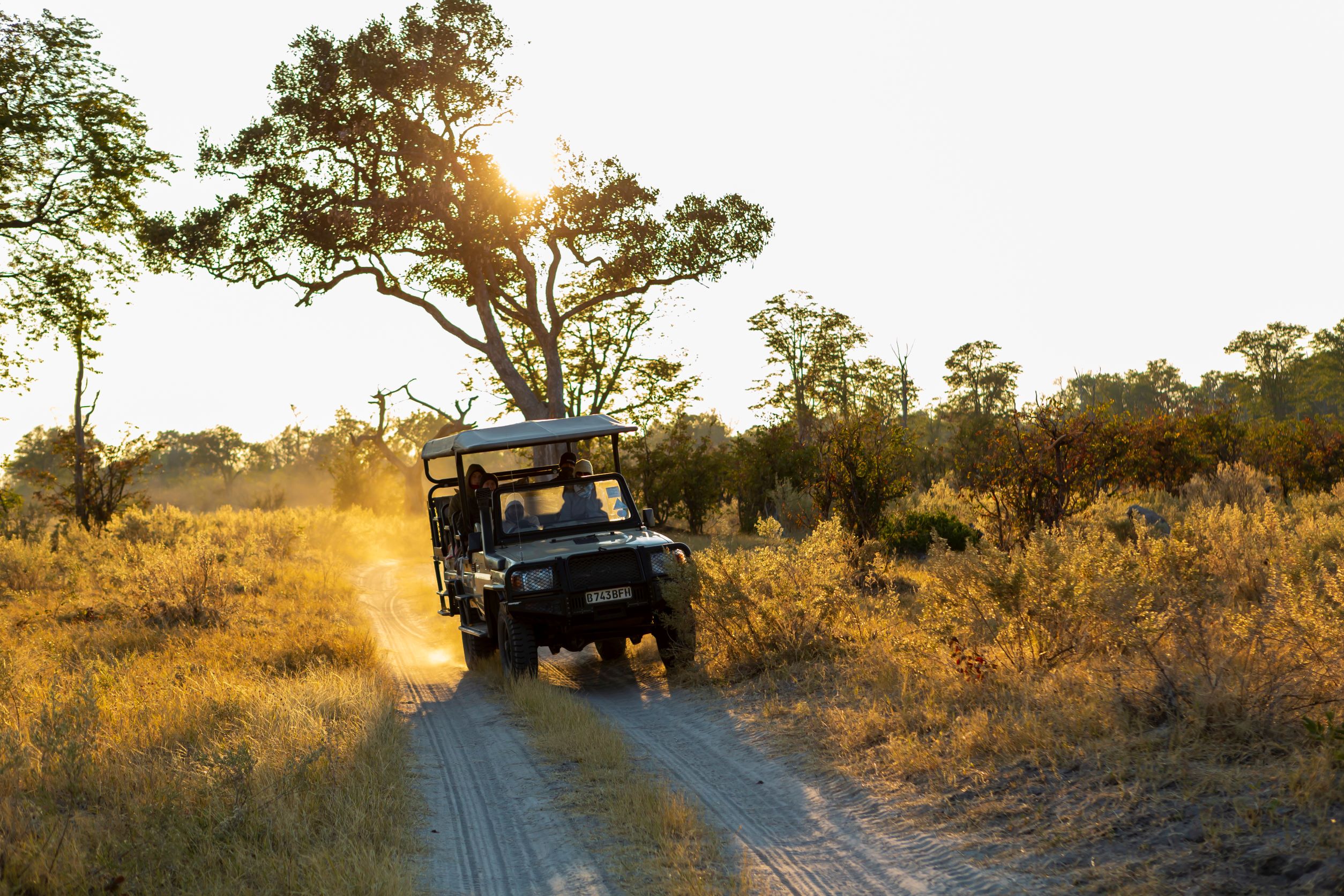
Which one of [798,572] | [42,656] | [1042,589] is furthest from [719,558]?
Answer: [42,656]

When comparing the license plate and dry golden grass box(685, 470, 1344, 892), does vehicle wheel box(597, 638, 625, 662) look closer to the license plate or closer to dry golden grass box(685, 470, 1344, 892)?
dry golden grass box(685, 470, 1344, 892)

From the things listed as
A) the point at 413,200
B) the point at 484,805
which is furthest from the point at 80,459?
the point at 484,805

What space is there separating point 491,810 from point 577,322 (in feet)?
88.9

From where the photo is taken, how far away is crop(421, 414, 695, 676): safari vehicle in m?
9.57

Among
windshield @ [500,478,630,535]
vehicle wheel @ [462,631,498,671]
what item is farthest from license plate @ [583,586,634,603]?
vehicle wheel @ [462,631,498,671]

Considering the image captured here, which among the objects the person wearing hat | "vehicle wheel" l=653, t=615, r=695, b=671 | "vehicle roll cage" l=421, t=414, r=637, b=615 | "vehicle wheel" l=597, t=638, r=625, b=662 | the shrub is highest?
"vehicle roll cage" l=421, t=414, r=637, b=615

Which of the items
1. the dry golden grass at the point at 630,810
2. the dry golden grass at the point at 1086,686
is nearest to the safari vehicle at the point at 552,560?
the dry golden grass at the point at 1086,686

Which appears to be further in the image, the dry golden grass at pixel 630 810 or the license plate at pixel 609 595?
the license plate at pixel 609 595

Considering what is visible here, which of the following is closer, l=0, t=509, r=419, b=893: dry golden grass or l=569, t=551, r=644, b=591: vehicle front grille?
l=0, t=509, r=419, b=893: dry golden grass

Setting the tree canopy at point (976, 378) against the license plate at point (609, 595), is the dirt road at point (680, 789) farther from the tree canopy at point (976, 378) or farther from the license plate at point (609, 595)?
the tree canopy at point (976, 378)

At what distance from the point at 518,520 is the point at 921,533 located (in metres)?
8.76

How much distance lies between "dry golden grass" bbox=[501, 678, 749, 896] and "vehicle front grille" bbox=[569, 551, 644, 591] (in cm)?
136

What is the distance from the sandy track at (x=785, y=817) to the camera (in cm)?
471

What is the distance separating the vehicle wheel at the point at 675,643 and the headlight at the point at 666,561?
0.49 m
